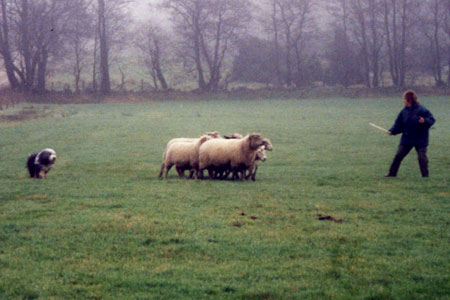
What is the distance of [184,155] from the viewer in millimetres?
15969

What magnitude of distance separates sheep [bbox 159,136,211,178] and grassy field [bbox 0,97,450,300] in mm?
496

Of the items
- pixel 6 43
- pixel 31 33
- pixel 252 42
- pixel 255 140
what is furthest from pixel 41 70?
pixel 255 140

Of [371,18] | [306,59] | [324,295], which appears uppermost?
[371,18]

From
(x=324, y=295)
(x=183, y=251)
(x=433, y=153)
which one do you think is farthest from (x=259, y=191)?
(x=433, y=153)

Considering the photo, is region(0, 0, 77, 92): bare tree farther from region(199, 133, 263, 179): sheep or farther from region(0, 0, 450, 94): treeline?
region(199, 133, 263, 179): sheep

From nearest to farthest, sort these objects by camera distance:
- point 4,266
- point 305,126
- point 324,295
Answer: point 324,295
point 4,266
point 305,126

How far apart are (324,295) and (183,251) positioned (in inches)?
92.7

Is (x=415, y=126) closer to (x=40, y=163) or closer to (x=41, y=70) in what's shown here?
(x=40, y=163)

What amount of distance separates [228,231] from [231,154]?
6316 mm

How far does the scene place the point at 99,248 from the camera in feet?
26.4

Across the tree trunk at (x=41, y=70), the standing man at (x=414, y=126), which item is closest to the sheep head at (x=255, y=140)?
the standing man at (x=414, y=126)

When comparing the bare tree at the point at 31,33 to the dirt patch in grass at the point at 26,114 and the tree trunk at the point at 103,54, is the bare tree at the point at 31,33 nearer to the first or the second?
the tree trunk at the point at 103,54

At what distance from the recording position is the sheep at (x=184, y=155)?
Answer: 1584cm

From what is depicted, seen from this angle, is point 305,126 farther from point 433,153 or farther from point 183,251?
point 183,251
